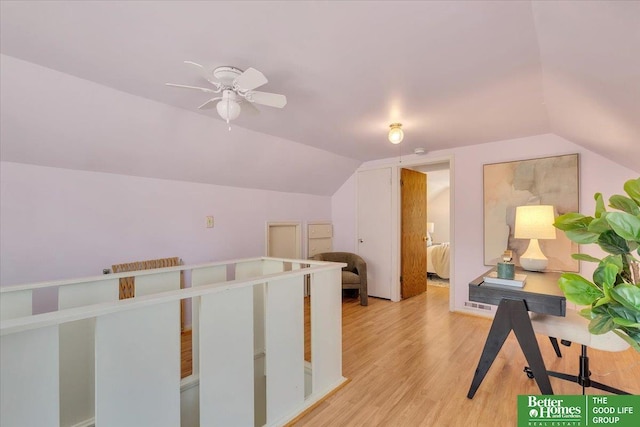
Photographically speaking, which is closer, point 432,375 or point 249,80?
point 249,80

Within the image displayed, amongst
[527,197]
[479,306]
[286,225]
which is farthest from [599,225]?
[286,225]

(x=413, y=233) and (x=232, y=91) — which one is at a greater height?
(x=232, y=91)

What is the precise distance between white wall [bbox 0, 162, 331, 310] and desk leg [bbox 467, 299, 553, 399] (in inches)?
110

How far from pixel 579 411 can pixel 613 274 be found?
0.91 metres

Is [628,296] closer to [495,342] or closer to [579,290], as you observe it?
[579,290]

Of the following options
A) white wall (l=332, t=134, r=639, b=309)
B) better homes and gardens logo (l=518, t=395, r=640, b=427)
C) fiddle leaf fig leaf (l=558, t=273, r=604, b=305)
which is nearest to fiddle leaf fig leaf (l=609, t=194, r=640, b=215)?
fiddle leaf fig leaf (l=558, t=273, r=604, b=305)

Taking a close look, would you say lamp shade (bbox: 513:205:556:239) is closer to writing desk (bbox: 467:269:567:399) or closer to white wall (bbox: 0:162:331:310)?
writing desk (bbox: 467:269:567:399)

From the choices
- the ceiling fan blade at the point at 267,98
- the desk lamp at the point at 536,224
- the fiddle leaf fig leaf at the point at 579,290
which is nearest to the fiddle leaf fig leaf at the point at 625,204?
the fiddle leaf fig leaf at the point at 579,290

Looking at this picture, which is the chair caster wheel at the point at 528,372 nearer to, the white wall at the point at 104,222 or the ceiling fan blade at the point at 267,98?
the ceiling fan blade at the point at 267,98

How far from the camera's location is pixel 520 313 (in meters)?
1.85

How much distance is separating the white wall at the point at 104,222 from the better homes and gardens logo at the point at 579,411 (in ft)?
10.1

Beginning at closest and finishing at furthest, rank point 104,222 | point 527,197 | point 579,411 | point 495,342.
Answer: point 579,411, point 495,342, point 104,222, point 527,197

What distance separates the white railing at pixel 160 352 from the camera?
0.94 meters

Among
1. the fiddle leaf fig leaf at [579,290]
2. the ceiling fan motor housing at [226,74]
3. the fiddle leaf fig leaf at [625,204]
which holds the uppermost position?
the ceiling fan motor housing at [226,74]
